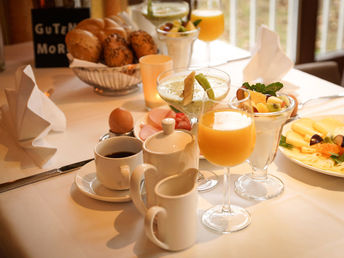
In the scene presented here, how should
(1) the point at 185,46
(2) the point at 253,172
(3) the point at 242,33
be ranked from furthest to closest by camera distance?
(3) the point at 242,33 < (1) the point at 185,46 < (2) the point at 253,172

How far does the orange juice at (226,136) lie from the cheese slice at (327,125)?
14.8 inches

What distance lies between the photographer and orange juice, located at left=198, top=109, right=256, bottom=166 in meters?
0.84

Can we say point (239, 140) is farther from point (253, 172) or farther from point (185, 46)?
point (185, 46)

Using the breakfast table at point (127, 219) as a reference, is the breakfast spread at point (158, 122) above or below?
above

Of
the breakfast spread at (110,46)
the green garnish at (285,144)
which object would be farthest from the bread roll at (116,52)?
the green garnish at (285,144)

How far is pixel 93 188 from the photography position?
1.02 m

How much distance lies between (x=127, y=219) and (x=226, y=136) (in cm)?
27

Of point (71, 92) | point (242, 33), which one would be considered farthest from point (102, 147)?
point (242, 33)

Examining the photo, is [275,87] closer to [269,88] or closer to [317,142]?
[269,88]

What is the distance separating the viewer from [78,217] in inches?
37.2

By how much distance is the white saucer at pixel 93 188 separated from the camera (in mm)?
969

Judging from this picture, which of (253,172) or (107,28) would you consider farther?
(107,28)

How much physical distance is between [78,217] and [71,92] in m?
0.80

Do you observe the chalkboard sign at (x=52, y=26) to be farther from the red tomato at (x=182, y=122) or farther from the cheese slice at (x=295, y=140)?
the cheese slice at (x=295, y=140)
